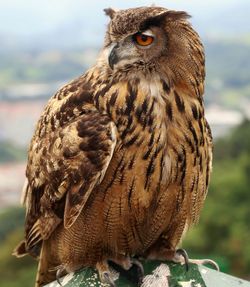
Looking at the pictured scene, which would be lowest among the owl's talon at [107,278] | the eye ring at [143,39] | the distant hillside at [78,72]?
the owl's talon at [107,278]

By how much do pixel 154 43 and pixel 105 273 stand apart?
1024mm

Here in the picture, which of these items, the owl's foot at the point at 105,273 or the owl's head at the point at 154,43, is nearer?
the owl's foot at the point at 105,273

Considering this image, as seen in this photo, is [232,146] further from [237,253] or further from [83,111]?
[83,111]

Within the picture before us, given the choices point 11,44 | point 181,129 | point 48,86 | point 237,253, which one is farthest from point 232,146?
point 11,44

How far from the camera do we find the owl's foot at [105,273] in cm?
263

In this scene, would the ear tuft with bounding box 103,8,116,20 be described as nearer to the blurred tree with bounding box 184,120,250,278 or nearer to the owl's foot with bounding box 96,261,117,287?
the owl's foot with bounding box 96,261,117,287

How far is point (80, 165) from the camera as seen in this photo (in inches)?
119

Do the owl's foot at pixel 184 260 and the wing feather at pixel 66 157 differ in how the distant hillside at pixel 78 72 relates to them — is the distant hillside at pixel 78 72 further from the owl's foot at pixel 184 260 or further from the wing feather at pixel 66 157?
the owl's foot at pixel 184 260

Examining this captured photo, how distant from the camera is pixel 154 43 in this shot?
2992 millimetres

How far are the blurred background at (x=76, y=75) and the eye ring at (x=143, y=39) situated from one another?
0.23 m

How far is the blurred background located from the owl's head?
0.11 metres

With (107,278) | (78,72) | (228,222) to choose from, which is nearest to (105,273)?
(107,278)

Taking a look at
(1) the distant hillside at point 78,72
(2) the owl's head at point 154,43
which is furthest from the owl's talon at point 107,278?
(1) the distant hillside at point 78,72

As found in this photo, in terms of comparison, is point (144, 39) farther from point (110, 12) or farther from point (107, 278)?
point (107, 278)
